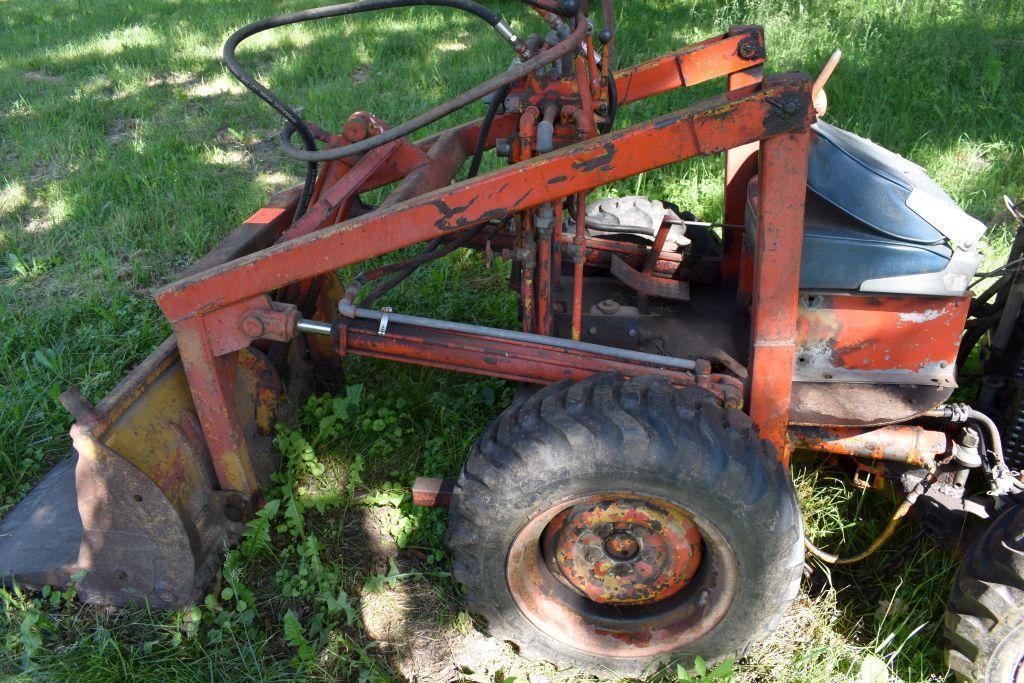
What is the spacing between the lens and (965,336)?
2.89 metres

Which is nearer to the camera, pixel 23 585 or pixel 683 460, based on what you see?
pixel 683 460

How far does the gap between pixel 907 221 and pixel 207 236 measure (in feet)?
12.2

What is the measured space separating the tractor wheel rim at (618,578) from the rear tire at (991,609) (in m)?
0.62

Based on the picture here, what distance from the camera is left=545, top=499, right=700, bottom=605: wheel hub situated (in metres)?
2.31

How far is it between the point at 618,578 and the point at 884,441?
0.94 metres

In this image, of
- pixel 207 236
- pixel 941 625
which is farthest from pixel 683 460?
pixel 207 236

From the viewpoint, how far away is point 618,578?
7.97 ft

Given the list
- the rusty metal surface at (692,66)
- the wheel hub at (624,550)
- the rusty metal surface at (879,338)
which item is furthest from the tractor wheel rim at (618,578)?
the rusty metal surface at (692,66)

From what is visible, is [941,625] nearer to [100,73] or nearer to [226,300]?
[226,300]

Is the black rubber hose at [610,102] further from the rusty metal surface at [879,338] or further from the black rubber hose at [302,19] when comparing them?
the rusty metal surface at [879,338]

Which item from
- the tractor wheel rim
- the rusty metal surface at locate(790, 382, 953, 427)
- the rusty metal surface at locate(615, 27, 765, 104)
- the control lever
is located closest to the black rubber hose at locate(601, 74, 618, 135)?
the rusty metal surface at locate(615, 27, 765, 104)

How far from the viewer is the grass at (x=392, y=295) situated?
253 cm

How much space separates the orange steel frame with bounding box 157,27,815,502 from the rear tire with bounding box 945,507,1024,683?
1.99 ft

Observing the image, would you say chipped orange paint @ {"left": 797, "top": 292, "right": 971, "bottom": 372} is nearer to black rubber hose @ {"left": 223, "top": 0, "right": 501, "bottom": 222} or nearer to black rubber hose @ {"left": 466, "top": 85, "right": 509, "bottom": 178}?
black rubber hose @ {"left": 466, "top": 85, "right": 509, "bottom": 178}
